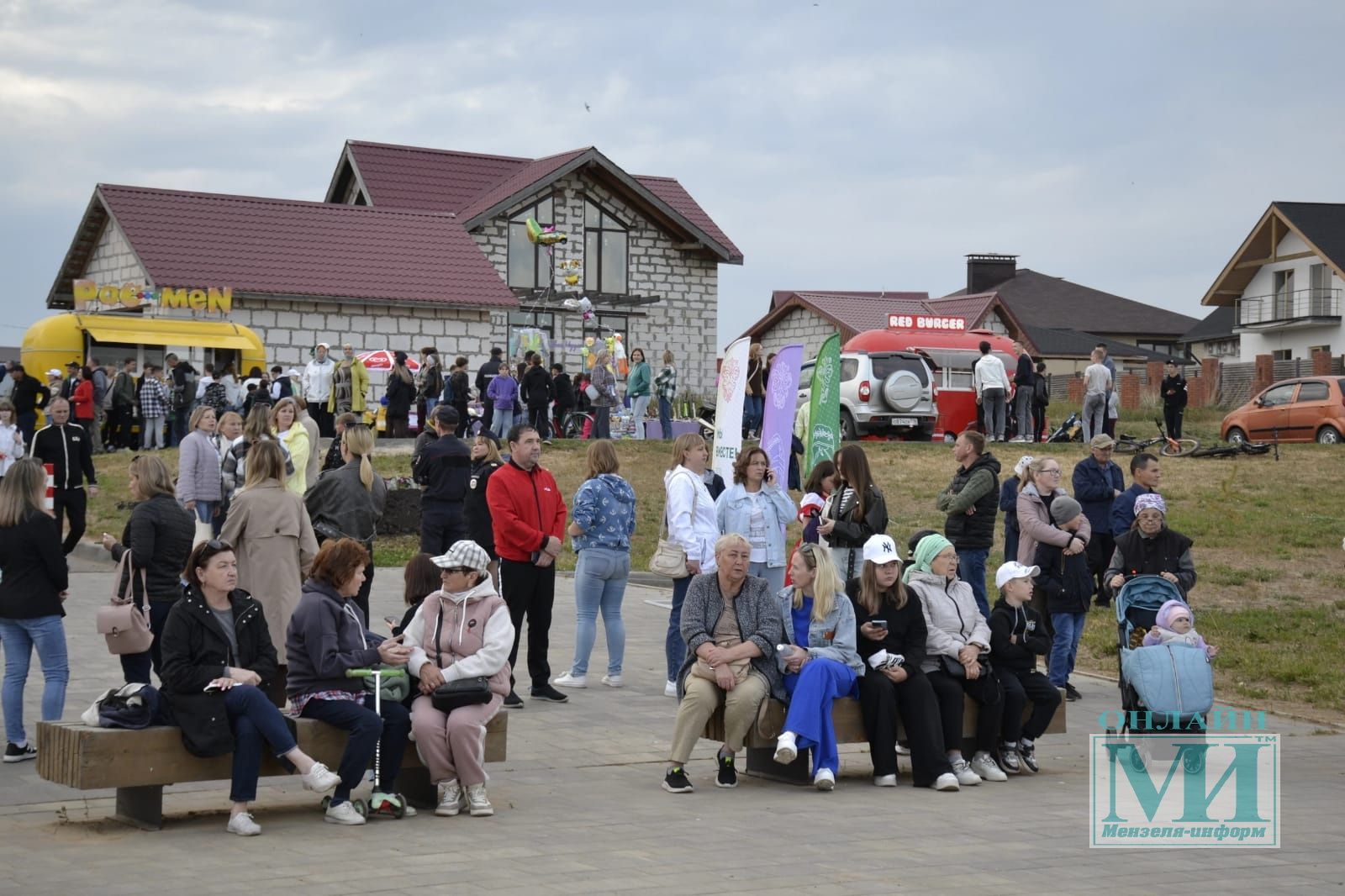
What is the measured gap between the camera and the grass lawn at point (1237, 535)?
1403 cm

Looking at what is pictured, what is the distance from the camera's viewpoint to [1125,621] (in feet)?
34.1

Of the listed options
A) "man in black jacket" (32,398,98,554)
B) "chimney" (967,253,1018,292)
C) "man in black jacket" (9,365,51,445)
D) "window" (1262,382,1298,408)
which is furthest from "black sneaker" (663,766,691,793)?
"chimney" (967,253,1018,292)

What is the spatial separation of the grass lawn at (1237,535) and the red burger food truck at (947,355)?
272 centimetres

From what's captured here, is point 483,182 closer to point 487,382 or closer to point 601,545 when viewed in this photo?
point 487,382

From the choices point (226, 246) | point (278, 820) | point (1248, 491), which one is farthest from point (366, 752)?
point (226, 246)

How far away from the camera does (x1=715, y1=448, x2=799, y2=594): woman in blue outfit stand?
1128 centimetres

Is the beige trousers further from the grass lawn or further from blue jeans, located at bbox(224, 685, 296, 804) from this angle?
the grass lawn

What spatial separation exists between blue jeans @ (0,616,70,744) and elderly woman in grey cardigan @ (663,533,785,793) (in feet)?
11.4

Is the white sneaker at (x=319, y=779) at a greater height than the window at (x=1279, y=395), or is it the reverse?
the window at (x=1279, y=395)

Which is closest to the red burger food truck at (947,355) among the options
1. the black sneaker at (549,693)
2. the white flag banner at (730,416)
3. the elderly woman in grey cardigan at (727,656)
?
the white flag banner at (730,416)

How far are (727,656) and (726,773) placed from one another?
0.68 metres

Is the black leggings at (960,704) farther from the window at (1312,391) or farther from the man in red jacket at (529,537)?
the window at (1312,391)

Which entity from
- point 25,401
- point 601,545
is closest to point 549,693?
point 601,545

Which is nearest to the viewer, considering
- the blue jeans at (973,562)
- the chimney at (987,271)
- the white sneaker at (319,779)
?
the white sneaker at (319,779)
